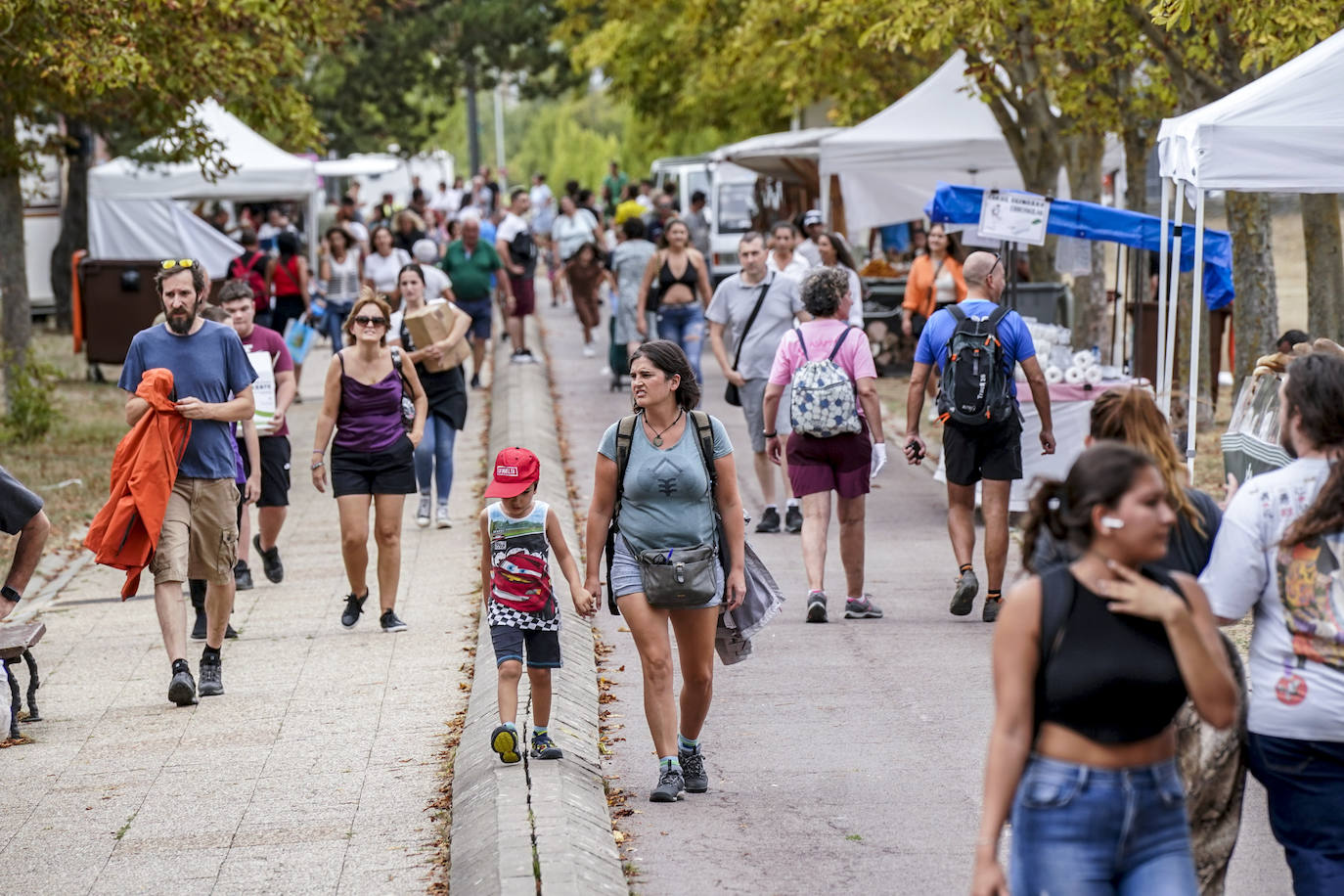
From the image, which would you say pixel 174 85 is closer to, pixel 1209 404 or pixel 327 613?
pixel 327 613

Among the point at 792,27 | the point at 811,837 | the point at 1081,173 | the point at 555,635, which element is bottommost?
the point at 811,837

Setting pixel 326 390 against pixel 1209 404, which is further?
pixel 1209 404

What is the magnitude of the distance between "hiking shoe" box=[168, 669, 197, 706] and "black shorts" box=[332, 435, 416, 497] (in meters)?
1.52

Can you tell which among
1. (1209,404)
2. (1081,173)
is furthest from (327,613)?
(1081,173)

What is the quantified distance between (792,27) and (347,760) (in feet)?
54.6

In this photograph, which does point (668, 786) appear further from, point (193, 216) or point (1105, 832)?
point (193, 216)

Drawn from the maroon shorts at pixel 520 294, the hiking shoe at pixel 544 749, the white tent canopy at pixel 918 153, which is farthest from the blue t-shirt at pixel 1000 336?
the maroon shorts at pixel 520 294

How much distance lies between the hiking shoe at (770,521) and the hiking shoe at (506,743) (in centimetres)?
541

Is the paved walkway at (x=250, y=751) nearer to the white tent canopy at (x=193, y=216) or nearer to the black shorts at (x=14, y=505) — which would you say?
the black shorts at (x=14, y=505)

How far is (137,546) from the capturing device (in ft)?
25.2

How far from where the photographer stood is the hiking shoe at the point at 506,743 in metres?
6.25

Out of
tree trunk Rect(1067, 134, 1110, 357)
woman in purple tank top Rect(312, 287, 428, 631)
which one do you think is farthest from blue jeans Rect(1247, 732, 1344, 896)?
tree trunk Rect(1067, 134, 1110, 357)

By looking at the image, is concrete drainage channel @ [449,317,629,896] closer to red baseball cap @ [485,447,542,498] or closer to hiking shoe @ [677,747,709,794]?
hiking shoe @ [677,747,709,794]

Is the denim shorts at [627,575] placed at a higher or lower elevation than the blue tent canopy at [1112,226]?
lower
